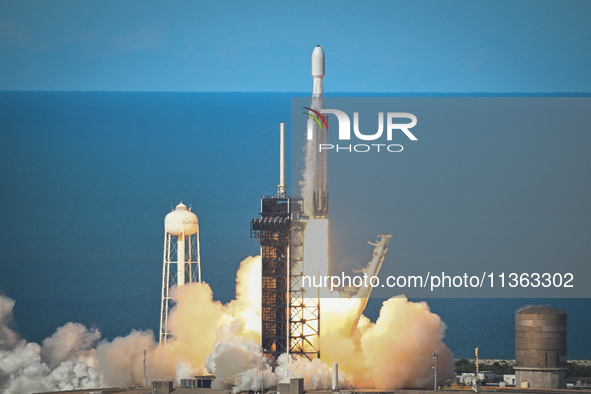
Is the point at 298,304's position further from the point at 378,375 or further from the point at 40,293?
the point at 40,293

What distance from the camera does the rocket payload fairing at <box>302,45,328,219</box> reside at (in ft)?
173

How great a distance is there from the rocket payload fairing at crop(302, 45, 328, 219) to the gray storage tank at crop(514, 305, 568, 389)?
44.4 feet

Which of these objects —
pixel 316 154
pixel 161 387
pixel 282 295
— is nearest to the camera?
pixel 161 387

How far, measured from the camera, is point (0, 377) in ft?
178

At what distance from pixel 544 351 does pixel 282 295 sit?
53.2ft

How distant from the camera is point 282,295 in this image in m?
47.8

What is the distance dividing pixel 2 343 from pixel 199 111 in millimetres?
121956

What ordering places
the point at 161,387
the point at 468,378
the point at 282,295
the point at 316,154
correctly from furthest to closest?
the point at 468,378
the point at 316,154
the point at 282,295
the point at 161,387

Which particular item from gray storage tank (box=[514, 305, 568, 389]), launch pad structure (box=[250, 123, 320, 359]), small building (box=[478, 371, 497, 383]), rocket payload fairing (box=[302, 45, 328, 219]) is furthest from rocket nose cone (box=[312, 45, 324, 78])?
small building (box=[478, 371, 497, 383])

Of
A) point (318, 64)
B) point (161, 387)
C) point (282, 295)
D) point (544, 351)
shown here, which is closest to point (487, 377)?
point (544, 351)

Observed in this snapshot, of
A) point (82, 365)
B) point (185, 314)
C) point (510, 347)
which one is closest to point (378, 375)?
point (185, 314)

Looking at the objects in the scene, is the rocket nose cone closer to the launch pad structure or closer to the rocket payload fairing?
the rocket payload fairing

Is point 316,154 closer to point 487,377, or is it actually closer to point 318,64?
point 318,64

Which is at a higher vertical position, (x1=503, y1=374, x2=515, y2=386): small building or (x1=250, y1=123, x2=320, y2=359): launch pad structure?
(x1=250, y1=123, x2=320, y2=359): launch pad structure
